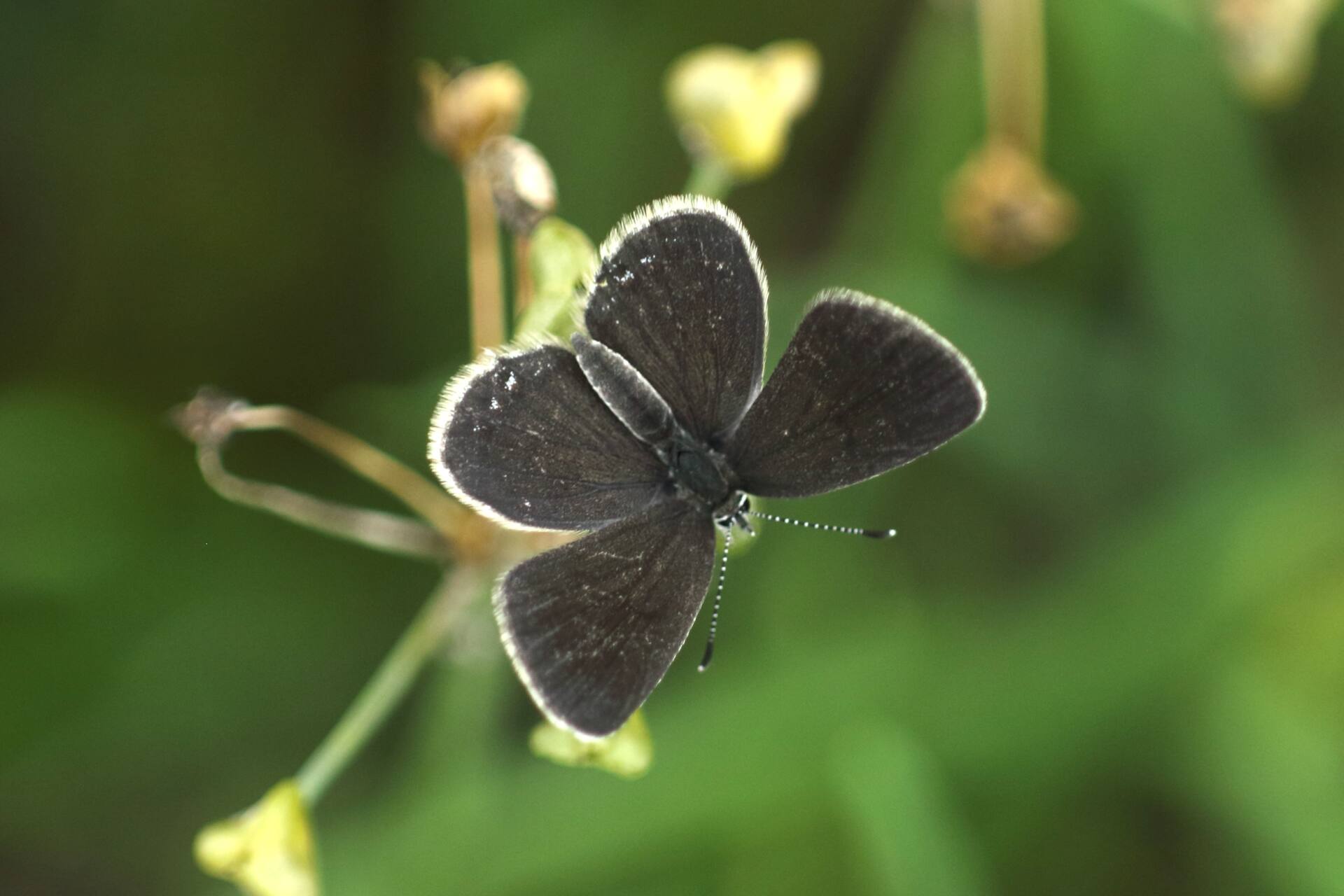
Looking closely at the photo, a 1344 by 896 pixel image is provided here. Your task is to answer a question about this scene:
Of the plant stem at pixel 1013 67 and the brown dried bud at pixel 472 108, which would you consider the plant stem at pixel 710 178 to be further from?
the plant stem at pixel 1013 67

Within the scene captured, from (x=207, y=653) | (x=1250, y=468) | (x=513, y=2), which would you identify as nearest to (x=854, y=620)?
(x=1250, y=468)

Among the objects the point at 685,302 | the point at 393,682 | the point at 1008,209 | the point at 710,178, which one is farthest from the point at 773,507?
the point at 393,682

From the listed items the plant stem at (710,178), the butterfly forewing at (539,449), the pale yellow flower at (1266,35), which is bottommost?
the butterfly forewing at (539,449)

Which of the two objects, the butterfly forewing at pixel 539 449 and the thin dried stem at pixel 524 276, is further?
the thin dried stem at pixel 524 276

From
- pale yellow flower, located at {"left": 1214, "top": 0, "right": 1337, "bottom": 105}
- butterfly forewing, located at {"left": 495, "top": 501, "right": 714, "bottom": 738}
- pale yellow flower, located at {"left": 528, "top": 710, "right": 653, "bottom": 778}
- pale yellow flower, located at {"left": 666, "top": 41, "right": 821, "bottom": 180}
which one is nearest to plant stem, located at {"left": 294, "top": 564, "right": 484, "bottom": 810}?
pale yellow flower, located at {"left": 528, "top": 710, "right": 653, "bottom": 778}

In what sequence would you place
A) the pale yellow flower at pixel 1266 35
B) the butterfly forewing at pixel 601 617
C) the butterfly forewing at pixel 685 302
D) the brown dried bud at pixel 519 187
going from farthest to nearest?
the pale yellow flower at pixel 1266 35 → the brown dried bud at pixel 519 187 → the butterfly forewing at pixel 685 302 → the butterfly forewing at pixel 601 617

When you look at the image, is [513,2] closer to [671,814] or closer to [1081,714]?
[671,814]

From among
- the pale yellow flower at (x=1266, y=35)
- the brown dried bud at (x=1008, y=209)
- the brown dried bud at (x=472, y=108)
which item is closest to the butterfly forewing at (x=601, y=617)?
the brown dried bud at (x=472, y=108)

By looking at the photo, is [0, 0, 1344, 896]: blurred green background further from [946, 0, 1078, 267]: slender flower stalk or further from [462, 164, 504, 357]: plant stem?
[462, 164, 504, 357]: plant stem
